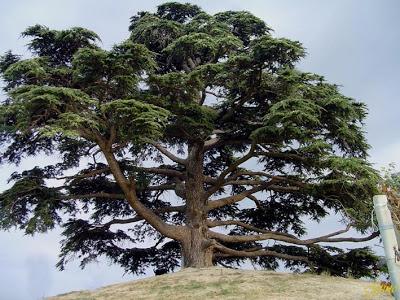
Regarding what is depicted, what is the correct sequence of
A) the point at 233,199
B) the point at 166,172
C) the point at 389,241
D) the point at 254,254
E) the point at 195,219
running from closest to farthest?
1. the point at 389,241
2. the point at 195,219
3. the point at 254,254
4. the point at 233,199
5. the point at 166,172

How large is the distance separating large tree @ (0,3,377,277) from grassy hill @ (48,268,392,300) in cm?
260

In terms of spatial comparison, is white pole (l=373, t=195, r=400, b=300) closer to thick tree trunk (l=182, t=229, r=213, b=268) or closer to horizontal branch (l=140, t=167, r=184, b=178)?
thick tree trunk (l=182, t=229, r=213, b=268)

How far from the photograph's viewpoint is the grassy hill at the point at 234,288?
10.6 m

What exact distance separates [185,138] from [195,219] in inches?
111

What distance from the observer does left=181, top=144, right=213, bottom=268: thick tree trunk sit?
1573 cm

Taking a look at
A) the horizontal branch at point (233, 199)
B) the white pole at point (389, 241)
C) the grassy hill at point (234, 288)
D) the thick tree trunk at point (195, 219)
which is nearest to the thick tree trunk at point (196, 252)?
the thick tree trunk at point (195, 219)

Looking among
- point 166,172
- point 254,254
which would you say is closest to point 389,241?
point 254,254

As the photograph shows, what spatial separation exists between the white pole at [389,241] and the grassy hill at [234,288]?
6.38 m

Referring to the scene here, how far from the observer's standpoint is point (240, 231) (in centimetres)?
1881

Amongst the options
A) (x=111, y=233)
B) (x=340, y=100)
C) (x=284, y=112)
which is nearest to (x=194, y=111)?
(x=284, y=112)

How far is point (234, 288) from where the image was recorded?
11.4 meters

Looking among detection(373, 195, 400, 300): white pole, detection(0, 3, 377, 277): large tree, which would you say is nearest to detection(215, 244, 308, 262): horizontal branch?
detection(0, 3, 377, 277): large tree

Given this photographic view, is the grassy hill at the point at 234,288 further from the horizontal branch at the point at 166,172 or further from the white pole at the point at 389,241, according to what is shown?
the white pole at the point at 389,241

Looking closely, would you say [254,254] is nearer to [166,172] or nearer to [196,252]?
[196,252]
